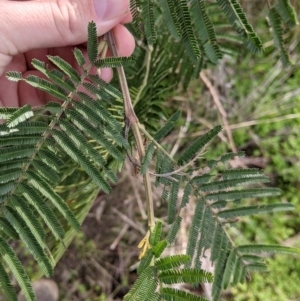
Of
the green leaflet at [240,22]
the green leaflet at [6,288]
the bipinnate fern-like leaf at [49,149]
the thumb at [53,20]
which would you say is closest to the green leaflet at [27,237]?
the bipinnate fern-like leaf at [49,149]

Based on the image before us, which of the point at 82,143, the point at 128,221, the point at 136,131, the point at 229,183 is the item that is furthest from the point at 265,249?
the point at 128,221

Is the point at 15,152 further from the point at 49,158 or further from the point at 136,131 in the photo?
the point at 136,131

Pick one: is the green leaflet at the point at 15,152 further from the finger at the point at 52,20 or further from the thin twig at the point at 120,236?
the thin twig at the point at 120,236

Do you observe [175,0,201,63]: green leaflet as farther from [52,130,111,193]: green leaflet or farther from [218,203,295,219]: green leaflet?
[218,203,295,219]: green leaflet

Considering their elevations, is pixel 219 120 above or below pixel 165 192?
above

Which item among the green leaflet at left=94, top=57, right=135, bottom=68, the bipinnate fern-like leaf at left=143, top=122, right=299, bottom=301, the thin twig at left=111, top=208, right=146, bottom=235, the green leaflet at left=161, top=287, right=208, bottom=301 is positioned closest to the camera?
the green leaflet at left=161, top=287, right=208, bottom=301

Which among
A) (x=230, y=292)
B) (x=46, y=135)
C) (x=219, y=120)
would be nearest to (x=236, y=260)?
(x=46, y=135)

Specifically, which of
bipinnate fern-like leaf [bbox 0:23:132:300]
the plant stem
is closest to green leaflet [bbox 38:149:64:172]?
bipinnate fern-like leaf [bbox 0:23:132:300]

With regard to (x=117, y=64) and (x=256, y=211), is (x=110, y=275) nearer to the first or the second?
(x=256, y=211)
